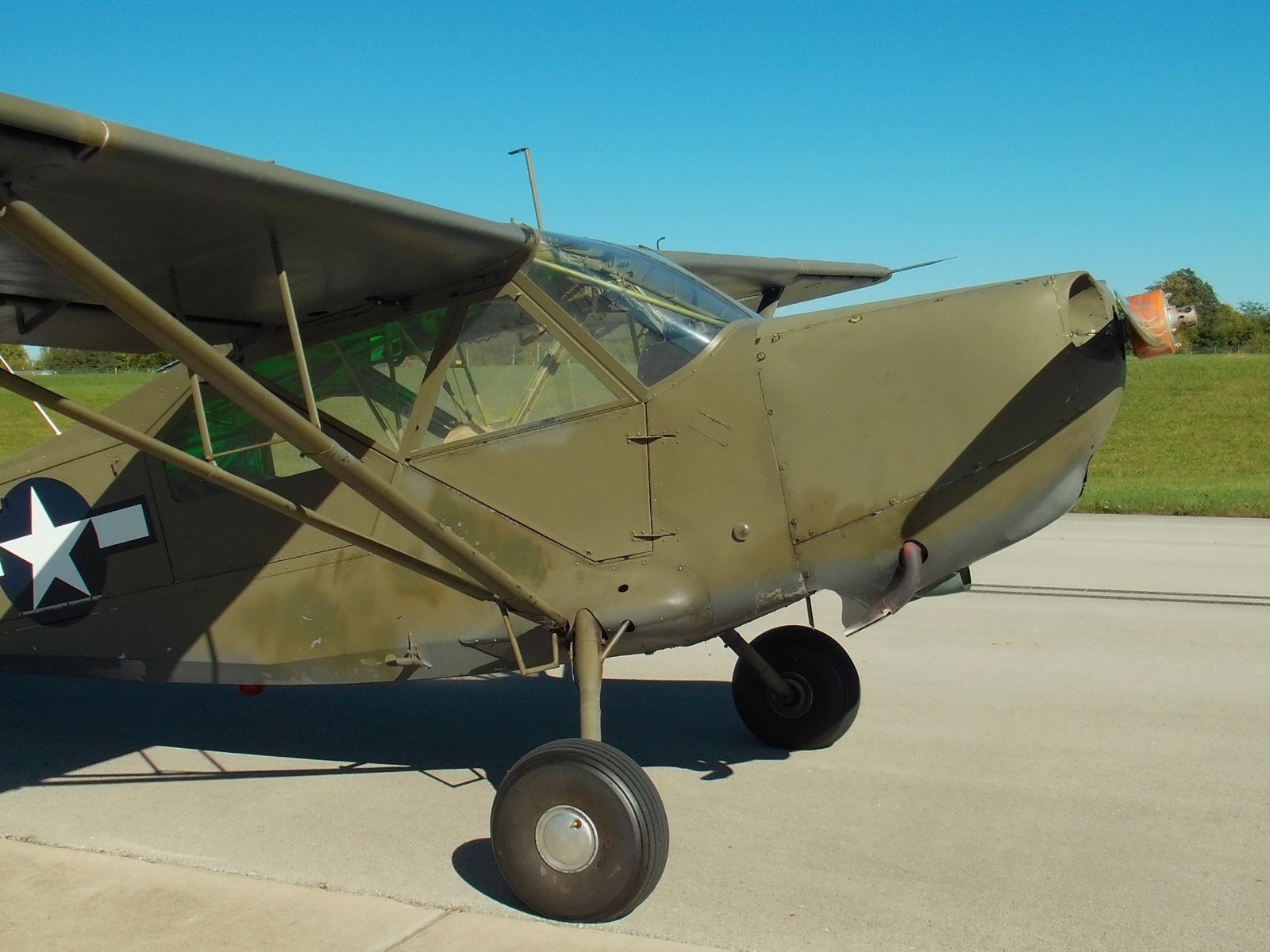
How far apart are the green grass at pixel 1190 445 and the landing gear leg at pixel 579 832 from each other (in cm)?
1356

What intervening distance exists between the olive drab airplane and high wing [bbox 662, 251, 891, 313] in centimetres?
245

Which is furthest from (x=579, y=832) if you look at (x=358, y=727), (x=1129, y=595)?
(x=1129, y=595)

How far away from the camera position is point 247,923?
12.9ft

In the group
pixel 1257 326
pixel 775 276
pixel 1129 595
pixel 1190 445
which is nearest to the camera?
pixel 775 276

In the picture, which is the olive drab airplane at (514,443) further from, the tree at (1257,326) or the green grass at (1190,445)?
the tree at (1257,326)

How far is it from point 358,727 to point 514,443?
2471mm

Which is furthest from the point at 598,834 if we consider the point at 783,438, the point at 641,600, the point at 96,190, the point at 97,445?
the point at 97,445

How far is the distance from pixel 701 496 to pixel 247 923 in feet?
7.34

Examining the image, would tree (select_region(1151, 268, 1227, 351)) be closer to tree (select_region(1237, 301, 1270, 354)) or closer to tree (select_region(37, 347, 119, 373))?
tree (select_region(1237, 301, 1270, 354))

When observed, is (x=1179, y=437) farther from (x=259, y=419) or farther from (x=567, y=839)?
(x=259, y=419)

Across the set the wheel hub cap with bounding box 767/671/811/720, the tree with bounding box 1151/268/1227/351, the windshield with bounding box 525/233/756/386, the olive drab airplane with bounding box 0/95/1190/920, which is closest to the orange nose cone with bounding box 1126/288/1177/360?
the olive drab airplane with bounding box 0/95/1190/920

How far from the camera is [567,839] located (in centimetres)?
397

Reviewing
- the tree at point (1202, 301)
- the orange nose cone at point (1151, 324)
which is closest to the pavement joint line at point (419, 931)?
the orange nose cone at point (1151, 324)

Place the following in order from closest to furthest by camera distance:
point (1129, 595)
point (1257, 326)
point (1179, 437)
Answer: point (1129, 595) < point (1179, 437) < point (1257, 326)
